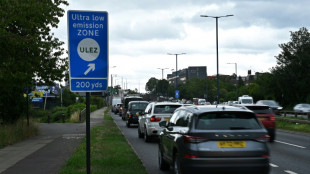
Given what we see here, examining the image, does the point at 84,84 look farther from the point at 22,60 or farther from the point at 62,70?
the point at 62,70

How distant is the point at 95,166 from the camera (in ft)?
35.4

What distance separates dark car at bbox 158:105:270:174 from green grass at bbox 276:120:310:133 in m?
17.1

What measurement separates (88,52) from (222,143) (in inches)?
112

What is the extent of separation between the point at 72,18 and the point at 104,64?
82cm

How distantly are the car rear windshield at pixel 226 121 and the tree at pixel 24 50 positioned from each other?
26.7ft

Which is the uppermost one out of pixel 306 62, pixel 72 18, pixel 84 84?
pixel 306 62

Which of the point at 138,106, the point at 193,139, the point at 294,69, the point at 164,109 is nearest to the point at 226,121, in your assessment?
the point at 193,139

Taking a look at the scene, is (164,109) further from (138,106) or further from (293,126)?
(138,106)

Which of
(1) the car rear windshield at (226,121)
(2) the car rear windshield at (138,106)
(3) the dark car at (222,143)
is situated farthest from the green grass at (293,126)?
(3) the dark car at (222,143)

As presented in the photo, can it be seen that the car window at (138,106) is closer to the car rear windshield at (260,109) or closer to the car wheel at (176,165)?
the car rear windshield at (260,109)

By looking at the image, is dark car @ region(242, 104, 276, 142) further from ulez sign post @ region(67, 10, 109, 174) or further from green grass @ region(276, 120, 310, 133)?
ulez sign post @ region(67, 10, 109, 174)

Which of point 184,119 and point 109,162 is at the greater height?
point 184,119

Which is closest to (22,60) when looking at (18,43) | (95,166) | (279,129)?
(18,43)

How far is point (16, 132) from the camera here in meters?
19.2
